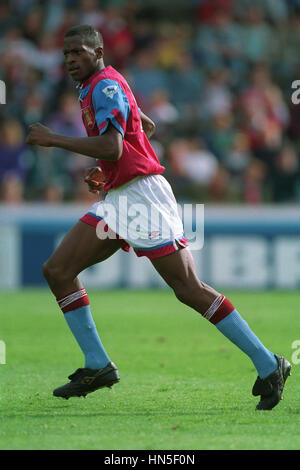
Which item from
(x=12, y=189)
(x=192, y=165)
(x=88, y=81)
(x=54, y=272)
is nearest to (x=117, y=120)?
(x=88, y=81)

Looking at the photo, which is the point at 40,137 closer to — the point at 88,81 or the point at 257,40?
the point at 88,81

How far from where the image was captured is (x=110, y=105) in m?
5.15

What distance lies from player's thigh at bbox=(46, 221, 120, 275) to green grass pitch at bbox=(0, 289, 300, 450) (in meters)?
0.87

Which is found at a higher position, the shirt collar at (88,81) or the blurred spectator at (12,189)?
the shirt collar at (88,81)

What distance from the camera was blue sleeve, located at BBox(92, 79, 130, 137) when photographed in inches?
202

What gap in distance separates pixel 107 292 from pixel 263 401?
7.83 m

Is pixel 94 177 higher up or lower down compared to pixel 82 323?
higher up

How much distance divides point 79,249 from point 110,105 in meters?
0.96

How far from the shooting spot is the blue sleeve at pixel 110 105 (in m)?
5.14

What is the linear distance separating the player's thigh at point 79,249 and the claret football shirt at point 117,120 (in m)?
0.31

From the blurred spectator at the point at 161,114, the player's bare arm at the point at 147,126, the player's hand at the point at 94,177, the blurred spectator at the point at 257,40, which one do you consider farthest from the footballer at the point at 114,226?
the blurred spectator at the point at 257,40

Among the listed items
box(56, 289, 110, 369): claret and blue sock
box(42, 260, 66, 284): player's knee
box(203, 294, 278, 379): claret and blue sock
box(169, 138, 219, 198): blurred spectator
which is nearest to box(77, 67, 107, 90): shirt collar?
box(42, 260, 66, 284): player's knee

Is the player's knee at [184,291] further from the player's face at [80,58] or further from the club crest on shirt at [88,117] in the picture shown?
the player's face at [80,58]

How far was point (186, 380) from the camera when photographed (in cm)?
643
